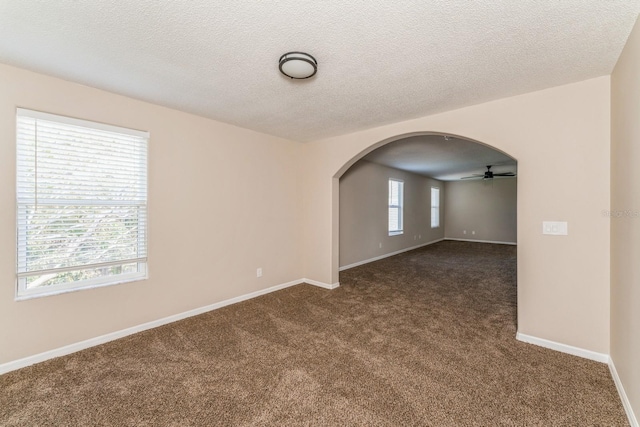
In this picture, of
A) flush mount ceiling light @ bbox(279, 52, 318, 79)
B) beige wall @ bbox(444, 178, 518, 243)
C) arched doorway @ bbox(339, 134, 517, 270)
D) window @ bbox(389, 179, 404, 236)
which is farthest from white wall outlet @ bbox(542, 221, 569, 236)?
beige wall @ bbox(444, 178, 518, 243)

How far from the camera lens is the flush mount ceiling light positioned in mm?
1887

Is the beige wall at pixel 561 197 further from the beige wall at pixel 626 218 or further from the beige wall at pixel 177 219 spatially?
the beige wall at pixel 177 219

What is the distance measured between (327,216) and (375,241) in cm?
269

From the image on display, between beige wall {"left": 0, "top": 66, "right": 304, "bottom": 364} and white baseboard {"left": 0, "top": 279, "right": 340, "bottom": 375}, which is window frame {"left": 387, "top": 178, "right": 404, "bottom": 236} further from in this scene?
white baseboard {"left": 0, "top": 279, "right": 340, "bottom": 375}

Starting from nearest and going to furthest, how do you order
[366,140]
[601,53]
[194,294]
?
[601,53] < [194,294] < [366,140]

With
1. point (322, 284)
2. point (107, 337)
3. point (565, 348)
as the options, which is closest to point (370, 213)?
point (322, 284)

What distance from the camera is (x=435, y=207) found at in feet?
33.3

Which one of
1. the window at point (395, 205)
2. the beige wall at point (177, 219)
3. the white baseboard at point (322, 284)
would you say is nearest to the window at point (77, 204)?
the beige wall at point (177, 219)

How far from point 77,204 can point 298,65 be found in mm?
2345

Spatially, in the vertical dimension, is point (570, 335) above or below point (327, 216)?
below

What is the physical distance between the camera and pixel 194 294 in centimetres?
324

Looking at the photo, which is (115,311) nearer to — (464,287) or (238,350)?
(238,350)

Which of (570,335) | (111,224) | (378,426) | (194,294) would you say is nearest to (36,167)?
(111,224)

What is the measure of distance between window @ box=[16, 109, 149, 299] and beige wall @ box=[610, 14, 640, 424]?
3.97 m
